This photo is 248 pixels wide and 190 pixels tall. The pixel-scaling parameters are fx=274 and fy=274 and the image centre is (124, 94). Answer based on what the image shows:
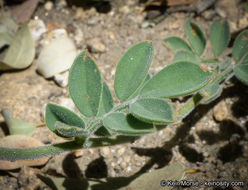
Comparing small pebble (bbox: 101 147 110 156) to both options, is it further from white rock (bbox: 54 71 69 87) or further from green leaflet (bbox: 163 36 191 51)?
green leaflet (bbox: 163 36 191 51)

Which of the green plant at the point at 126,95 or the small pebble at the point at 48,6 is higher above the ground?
the small pebble at the point at 48,6

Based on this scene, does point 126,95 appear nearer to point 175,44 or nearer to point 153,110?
point 153,110

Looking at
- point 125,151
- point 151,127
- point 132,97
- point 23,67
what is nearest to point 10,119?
point 23,67

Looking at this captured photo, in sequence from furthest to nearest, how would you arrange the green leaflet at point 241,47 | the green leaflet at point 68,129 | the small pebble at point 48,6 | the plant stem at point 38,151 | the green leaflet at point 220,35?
the small pebble at point 48,6, the green leaflet at point 220,35, the green leaflet at point 241,47, the plant stem at point 38,151, the green leaflet at point 68,129

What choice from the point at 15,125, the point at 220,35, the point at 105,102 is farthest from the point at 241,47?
the point at 15,125

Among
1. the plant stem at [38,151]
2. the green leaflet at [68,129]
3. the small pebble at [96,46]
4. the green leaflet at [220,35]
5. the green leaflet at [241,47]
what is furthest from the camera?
the small pebble at [96,46]

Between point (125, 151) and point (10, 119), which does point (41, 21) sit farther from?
point (125, 151)

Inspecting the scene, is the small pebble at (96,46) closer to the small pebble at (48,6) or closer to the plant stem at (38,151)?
the small pebble at (48,6)

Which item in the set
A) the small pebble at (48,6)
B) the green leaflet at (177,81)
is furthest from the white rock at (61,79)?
the green leaflet at (177,81)
